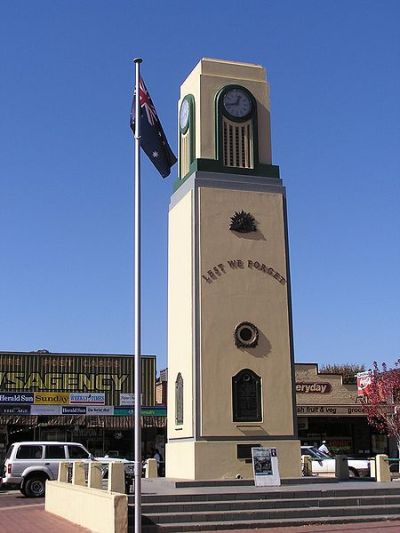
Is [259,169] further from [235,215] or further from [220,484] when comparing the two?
[220,484]

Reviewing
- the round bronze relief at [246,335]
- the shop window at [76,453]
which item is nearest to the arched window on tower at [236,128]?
the round bronze relief at [246,335]

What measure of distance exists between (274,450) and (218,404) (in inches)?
83.5

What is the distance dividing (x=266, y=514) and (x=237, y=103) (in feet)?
41.7

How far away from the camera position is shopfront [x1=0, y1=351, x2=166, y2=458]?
38844mm

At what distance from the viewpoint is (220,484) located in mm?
20906

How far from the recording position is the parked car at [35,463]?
26531mm

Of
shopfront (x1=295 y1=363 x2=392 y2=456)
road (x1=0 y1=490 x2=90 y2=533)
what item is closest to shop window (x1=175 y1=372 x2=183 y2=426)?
road (x1=0 y1=490 x2=90 y2=533)

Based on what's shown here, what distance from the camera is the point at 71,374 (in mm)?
40438

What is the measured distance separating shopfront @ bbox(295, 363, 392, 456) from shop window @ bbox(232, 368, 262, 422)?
19.0 metres

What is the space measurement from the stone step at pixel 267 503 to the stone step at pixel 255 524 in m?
0.46

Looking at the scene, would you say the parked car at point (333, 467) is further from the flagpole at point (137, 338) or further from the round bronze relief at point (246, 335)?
the flagpole at point (137, 338)

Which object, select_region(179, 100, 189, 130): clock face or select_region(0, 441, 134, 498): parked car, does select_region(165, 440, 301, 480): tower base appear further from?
select_region(179, 100, 189, 130): clock face

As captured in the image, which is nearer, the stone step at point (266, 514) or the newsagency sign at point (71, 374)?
the stone step at point (266, 514)

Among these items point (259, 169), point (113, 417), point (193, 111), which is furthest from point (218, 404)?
point (113, 417)
